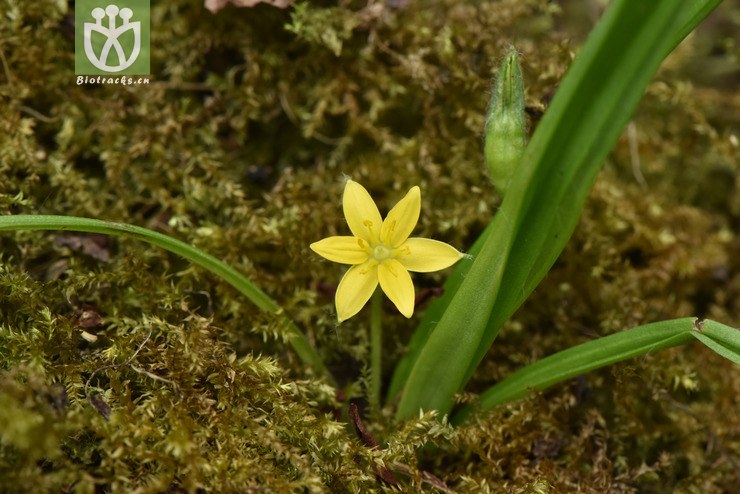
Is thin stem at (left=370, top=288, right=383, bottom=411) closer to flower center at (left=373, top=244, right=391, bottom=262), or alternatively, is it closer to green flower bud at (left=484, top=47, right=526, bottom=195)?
flower center at (left=373, top=244, right=391, bottom=262)

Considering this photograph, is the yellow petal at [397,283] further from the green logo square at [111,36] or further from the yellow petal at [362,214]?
the green logo square at [111,36]

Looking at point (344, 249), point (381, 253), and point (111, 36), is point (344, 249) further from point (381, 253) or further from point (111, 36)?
point (111, 36)

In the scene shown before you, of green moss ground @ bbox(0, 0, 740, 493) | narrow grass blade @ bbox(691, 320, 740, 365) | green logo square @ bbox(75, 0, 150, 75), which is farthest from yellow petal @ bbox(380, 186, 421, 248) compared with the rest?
green logo square @ bbox(75, 0, 150, 75)

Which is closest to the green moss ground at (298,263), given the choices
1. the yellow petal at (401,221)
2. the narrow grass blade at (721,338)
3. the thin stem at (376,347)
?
the thin stem at (376,347)

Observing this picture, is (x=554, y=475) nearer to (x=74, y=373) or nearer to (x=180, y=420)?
(x=180, y=420)

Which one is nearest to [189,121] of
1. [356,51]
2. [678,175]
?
[356,51]
